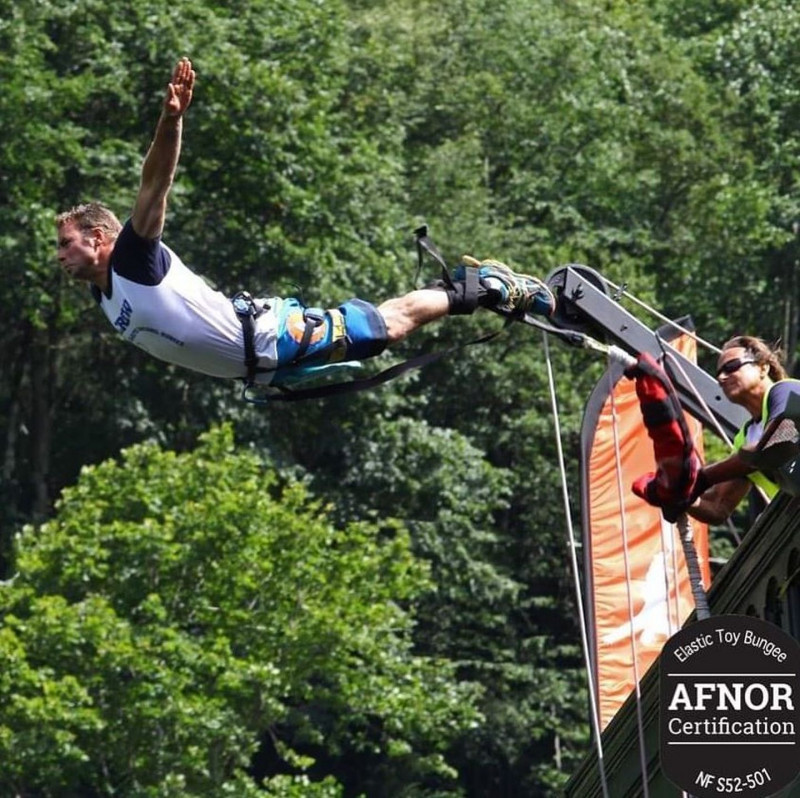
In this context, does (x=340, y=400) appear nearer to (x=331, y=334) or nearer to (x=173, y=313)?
(x=331, y=334)

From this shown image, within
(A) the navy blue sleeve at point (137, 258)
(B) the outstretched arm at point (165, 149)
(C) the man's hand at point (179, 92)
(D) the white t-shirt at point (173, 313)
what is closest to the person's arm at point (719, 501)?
(D) the white t-shirt at point (173, 313)

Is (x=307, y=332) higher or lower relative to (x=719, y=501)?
higher

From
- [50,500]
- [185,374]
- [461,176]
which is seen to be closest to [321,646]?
[185,374]

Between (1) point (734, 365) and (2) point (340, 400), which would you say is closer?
(1) point (734, 365)

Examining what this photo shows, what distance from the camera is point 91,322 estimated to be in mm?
30359

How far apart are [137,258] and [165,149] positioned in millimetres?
467

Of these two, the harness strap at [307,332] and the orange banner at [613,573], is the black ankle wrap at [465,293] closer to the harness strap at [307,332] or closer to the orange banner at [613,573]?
the harness strap at [307,332]

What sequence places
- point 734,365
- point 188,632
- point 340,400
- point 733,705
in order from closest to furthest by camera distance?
point 733,705 < point 734,365 < point 188,632 < point 340,400

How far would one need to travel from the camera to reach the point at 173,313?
24.3ft

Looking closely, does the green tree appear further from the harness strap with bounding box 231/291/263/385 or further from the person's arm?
the harness strap with bounding box 231/291/263/385

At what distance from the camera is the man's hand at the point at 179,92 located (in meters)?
6.92

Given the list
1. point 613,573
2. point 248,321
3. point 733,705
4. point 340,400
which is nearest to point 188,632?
point 340,400

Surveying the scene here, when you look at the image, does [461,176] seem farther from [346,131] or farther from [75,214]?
[75,214]

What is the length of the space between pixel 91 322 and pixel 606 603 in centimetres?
1982
